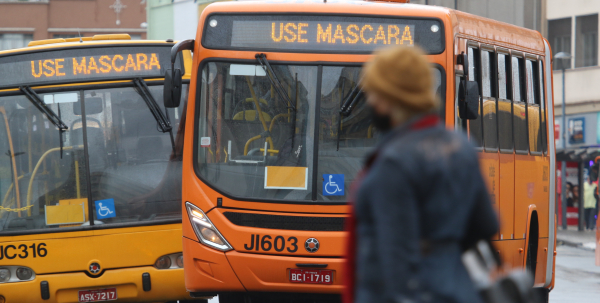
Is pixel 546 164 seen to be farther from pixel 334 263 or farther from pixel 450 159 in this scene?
pixel 450 159

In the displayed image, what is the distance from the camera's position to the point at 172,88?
7.88 meters

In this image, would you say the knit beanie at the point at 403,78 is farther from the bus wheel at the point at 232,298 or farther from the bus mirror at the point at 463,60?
the bus wheel at the point at 232,298

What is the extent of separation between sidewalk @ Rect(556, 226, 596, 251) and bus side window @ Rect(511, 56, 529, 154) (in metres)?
16.1

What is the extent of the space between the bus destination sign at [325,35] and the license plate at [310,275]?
181 centimetres

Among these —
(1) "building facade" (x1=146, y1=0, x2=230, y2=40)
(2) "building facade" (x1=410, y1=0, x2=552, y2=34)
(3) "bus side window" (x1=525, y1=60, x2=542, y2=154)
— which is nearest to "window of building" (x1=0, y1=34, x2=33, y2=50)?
(1) "building facade" (x1=146, y1=0, x2=230, y2=40)

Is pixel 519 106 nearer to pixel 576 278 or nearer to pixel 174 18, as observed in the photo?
pixel 576 278

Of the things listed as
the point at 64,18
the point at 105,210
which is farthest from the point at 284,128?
the point at 64,18

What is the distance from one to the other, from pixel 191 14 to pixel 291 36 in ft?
93.2

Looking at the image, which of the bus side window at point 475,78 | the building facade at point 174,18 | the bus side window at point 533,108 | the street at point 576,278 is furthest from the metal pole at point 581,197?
the bus side window at point 475,78

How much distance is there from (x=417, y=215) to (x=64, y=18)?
46411mm

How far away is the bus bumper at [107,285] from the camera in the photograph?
8.77m

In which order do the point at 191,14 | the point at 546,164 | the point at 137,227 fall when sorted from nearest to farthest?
the point at 137,227 → the point at 546,164 → the point at 191,14

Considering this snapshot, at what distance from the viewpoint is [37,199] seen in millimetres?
9023

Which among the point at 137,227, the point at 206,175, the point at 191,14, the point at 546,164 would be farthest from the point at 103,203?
the point at 191,14
